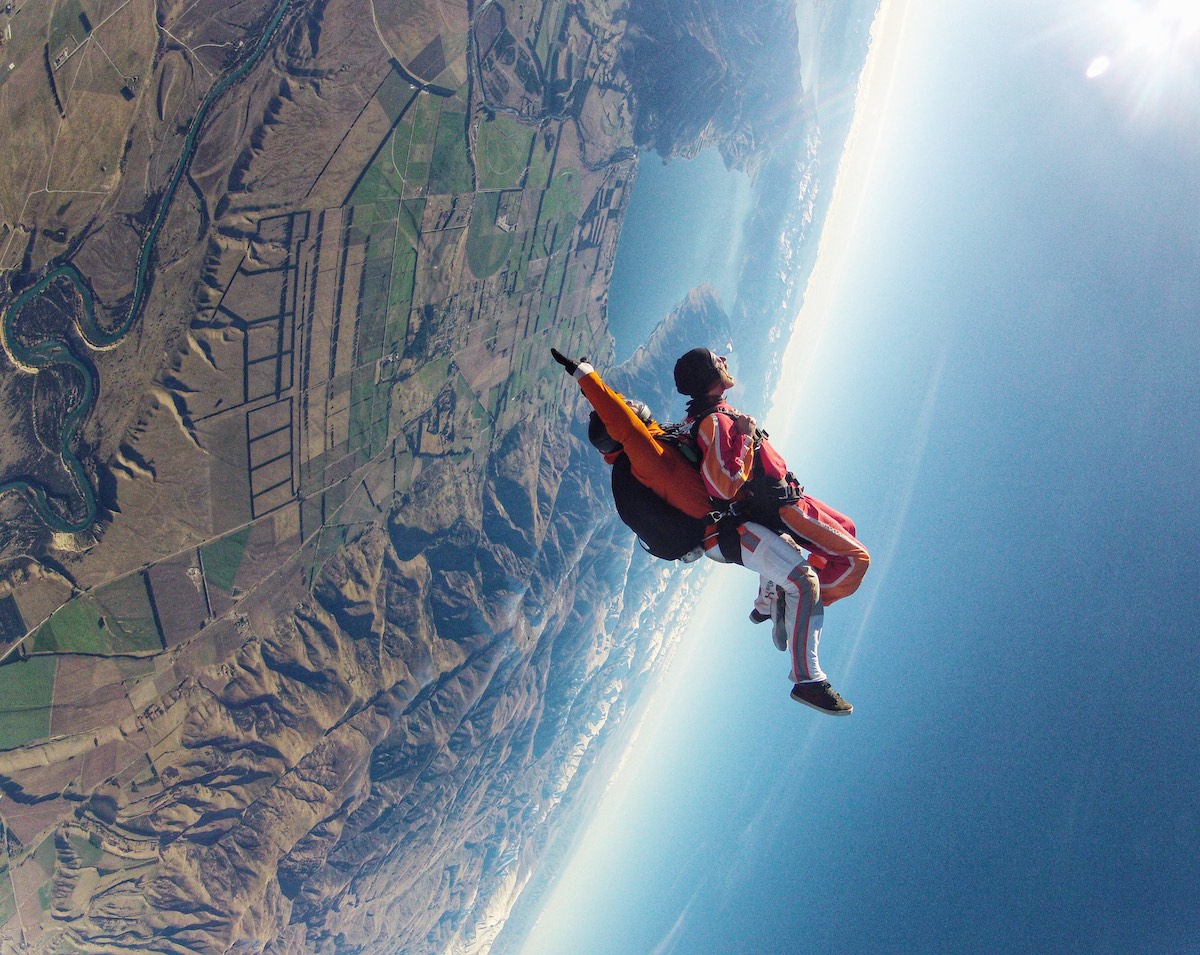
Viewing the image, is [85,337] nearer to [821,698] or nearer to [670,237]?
[821,698]

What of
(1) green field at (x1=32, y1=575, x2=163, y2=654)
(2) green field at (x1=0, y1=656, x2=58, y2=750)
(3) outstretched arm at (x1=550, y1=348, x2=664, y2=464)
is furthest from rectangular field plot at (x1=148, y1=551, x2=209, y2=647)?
(3) outstretched arm at (x1=550, y1=348, x2=664, y2=464)

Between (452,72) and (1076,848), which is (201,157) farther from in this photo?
(1076,848)

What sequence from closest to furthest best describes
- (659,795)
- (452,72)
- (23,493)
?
1. (23,493)
2. (452,72)
3. (659,795)

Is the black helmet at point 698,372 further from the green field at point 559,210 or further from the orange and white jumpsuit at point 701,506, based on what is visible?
the green field at point 559,210

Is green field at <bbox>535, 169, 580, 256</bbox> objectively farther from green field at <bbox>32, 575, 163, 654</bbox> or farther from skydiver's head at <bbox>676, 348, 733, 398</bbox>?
skydiver's head at <bbox>676, 348, 733, 398</bbox>

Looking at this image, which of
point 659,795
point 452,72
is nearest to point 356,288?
point 452,72

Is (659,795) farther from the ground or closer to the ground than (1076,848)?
closer to the ground
